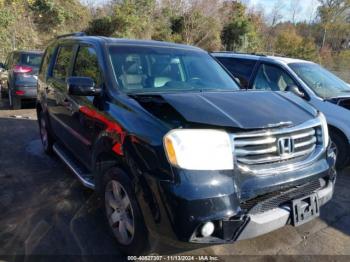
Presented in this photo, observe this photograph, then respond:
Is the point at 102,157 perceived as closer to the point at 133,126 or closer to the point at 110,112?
Answer: the point at 110,112

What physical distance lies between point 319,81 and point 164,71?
302 cm

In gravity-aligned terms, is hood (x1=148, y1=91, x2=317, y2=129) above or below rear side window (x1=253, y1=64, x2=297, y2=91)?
above

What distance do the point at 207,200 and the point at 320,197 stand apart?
1.14 meters

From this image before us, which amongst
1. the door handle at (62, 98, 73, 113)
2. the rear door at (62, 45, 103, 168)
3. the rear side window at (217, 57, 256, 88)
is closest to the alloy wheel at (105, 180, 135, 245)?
the rear door at (62, 45, 103, 168)

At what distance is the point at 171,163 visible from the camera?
2.33 meters

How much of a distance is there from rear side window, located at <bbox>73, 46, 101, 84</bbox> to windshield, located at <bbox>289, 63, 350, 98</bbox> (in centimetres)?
322

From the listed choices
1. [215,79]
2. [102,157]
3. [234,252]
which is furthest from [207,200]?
[215,79]

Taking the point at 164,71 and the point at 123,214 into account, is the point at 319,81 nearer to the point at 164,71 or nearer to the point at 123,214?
the point at 164,71

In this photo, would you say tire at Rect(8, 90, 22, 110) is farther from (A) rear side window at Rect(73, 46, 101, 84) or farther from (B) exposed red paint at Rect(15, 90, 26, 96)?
(A) rear side window at Rect(73, 46, 101, 84)

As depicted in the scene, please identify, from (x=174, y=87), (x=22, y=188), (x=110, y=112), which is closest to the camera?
(x=110, y=112)

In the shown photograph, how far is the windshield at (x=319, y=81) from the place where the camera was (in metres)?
5.22

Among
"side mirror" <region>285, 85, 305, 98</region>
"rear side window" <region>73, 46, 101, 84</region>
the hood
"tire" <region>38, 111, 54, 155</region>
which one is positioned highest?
"rear side window" <region>73, 46, 101, 84</region>

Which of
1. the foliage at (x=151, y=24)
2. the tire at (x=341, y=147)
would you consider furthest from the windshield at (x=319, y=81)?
the foliage at (x=151, y=24)

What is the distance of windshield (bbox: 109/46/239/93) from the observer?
3.41 meters
